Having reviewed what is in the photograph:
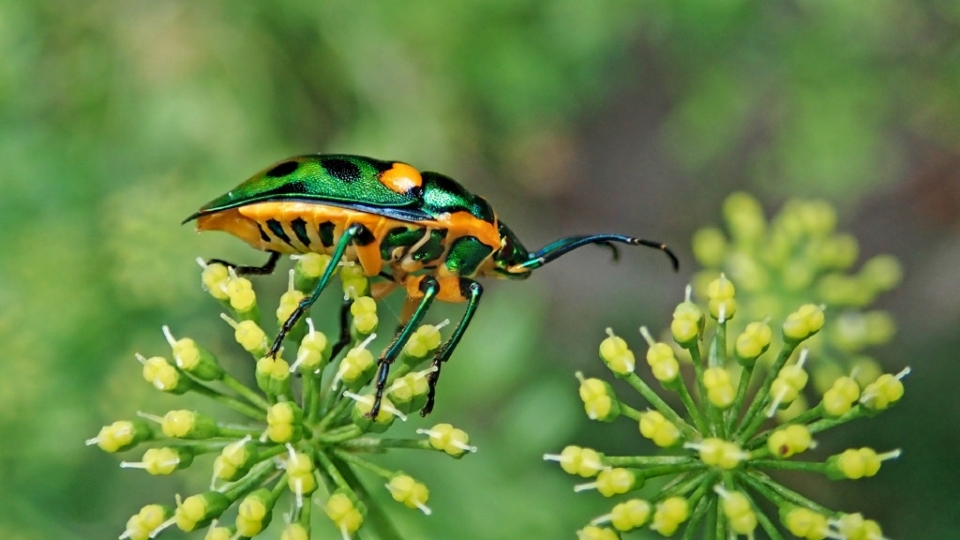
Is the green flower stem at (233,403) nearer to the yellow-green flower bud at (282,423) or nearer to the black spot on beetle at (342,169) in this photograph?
the yellow-green flower bud at (282,423)

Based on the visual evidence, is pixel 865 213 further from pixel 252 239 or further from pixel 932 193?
pixel 252 239

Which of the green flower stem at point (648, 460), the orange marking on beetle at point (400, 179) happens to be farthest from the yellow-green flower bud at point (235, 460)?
the green flower stem at point (648, 460)

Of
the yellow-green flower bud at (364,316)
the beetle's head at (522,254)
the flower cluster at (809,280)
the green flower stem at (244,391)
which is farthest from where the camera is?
the flower cluster at (809,280)

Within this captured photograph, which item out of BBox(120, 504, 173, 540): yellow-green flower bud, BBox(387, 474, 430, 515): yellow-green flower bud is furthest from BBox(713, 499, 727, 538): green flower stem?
BBox(120, 504, 173, 540): yellow-green flower bud

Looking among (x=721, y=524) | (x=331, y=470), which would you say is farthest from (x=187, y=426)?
(x=721, y=524)

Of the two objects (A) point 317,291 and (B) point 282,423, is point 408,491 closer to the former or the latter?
(B) point 282,423

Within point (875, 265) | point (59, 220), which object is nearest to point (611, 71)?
point (875, 265)

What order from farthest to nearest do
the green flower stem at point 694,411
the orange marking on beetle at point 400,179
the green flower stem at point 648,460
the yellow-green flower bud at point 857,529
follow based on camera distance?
the orange marking on beetle at point 400,179 < the green flower stem at point 694,411 < the green flower stem at point 648,460 < the yellow-green flower bud at point 857,529

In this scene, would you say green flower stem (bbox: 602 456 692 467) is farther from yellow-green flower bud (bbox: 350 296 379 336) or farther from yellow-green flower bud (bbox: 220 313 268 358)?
yellow-green flower bud (bbox: 220 313 268 358)
